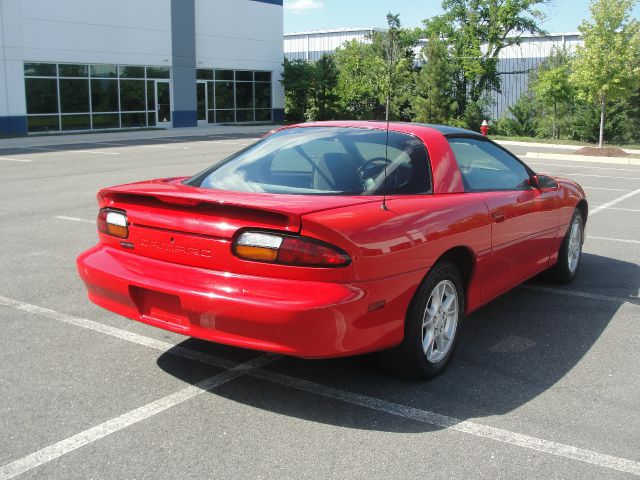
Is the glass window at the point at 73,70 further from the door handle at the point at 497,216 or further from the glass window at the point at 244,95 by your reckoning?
the door handle at the point at 497,216

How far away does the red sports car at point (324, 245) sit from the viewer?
366 cm

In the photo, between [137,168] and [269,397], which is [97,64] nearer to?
[137,168]

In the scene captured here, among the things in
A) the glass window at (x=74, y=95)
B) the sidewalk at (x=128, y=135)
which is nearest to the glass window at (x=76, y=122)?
the glass window at (x=74, y=95)

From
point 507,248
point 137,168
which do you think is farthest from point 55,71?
point 507,248

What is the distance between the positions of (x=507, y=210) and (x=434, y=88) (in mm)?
33036

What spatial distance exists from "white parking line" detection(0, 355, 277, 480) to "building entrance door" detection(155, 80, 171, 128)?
31.6 meters

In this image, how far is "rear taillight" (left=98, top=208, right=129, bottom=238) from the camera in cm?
427

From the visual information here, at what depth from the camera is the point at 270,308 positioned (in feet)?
11.8

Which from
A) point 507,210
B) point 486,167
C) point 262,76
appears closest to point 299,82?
point 262,76

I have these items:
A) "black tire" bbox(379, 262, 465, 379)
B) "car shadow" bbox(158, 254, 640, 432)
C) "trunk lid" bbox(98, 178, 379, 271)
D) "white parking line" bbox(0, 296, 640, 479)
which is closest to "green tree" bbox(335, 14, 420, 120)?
"car shadow" bbox(158, 254, 640, 432)

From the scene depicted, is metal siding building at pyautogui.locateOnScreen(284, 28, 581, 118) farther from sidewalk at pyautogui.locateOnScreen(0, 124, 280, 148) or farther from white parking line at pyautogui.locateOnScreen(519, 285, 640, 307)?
white parking line at pyautogui.locateOnScreen(519, 285, 640, 307)

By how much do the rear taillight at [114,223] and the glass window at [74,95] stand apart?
27.4 metres

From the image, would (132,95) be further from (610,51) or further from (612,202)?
(612,202)

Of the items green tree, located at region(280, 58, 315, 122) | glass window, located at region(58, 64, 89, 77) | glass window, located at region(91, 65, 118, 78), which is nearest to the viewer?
glass window, located at region(58, 64, 89, 77)
